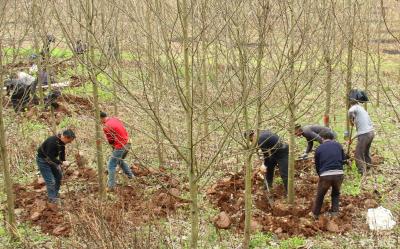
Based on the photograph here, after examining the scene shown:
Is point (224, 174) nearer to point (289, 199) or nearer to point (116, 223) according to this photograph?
point (289, 199)

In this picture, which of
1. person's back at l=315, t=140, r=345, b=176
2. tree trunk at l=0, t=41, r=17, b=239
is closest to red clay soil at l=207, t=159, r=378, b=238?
person's back at l=315, t=140, r=345, b=176

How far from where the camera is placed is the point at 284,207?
24.5 feet

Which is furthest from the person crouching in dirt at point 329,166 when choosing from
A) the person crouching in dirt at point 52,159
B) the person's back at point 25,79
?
the person's back at point 25,79

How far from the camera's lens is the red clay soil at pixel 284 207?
681 cm

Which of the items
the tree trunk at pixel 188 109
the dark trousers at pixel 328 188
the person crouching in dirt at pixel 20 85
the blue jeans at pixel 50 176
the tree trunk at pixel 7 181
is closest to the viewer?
the tree trunk at pixel 188 109

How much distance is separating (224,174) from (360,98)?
124 inches

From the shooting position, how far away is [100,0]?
23.8ft

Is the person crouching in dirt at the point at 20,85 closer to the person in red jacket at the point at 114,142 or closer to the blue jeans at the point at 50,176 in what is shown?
the blue jeans at the point at 50,176

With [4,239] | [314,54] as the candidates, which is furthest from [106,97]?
[314,54]

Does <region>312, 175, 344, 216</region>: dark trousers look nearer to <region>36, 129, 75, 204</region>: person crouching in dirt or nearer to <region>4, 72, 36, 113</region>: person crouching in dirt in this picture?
<region>36, 129, 75, 204</region>: person crouching in dirt

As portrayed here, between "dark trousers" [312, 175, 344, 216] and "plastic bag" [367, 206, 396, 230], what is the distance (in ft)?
1.83

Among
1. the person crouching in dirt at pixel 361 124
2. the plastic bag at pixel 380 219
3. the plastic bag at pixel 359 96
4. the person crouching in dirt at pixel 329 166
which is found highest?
the plastic bag at pixel 359 96

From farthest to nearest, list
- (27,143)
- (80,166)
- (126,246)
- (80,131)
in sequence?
1. (80,131)
2. (27,143)
3. (80,166)
4. (126,246)

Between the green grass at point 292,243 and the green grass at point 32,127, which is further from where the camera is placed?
the green grass at point 32,127
